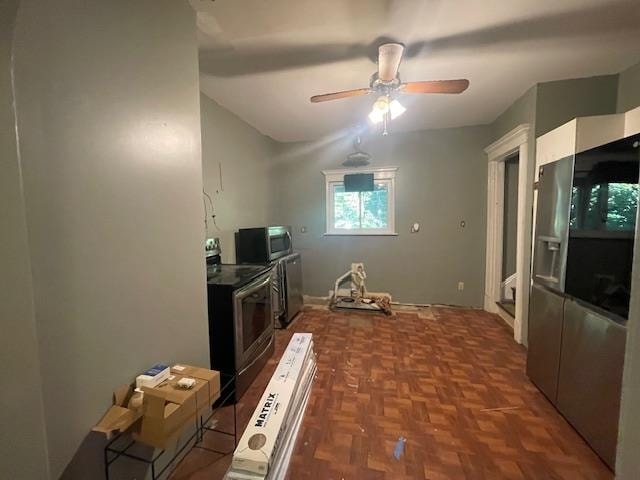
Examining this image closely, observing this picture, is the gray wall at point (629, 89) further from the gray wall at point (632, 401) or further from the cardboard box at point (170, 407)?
the cardboard box at point (170, 407)

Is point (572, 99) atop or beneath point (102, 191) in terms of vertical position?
atop

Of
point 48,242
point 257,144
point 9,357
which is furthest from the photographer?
Answer: point 257,144

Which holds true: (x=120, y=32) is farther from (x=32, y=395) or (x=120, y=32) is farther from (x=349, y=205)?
(x=349, y=205)

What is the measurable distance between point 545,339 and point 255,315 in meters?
2.10

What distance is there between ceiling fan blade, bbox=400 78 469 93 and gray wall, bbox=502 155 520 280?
2420mm

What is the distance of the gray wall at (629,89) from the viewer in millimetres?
2285

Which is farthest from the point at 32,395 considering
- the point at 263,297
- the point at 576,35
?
the point at 576,35

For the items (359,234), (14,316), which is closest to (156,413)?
(14,316)

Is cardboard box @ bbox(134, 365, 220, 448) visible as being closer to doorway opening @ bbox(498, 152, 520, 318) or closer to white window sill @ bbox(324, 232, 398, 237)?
white window sill @ bbox(324, 232, 398, 237)

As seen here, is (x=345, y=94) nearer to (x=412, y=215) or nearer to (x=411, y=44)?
(x=411, y=44)

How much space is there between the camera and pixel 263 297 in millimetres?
2396

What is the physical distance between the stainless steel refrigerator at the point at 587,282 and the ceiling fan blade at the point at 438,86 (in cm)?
82

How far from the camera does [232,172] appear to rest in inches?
128

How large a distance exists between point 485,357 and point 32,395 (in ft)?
9.91
